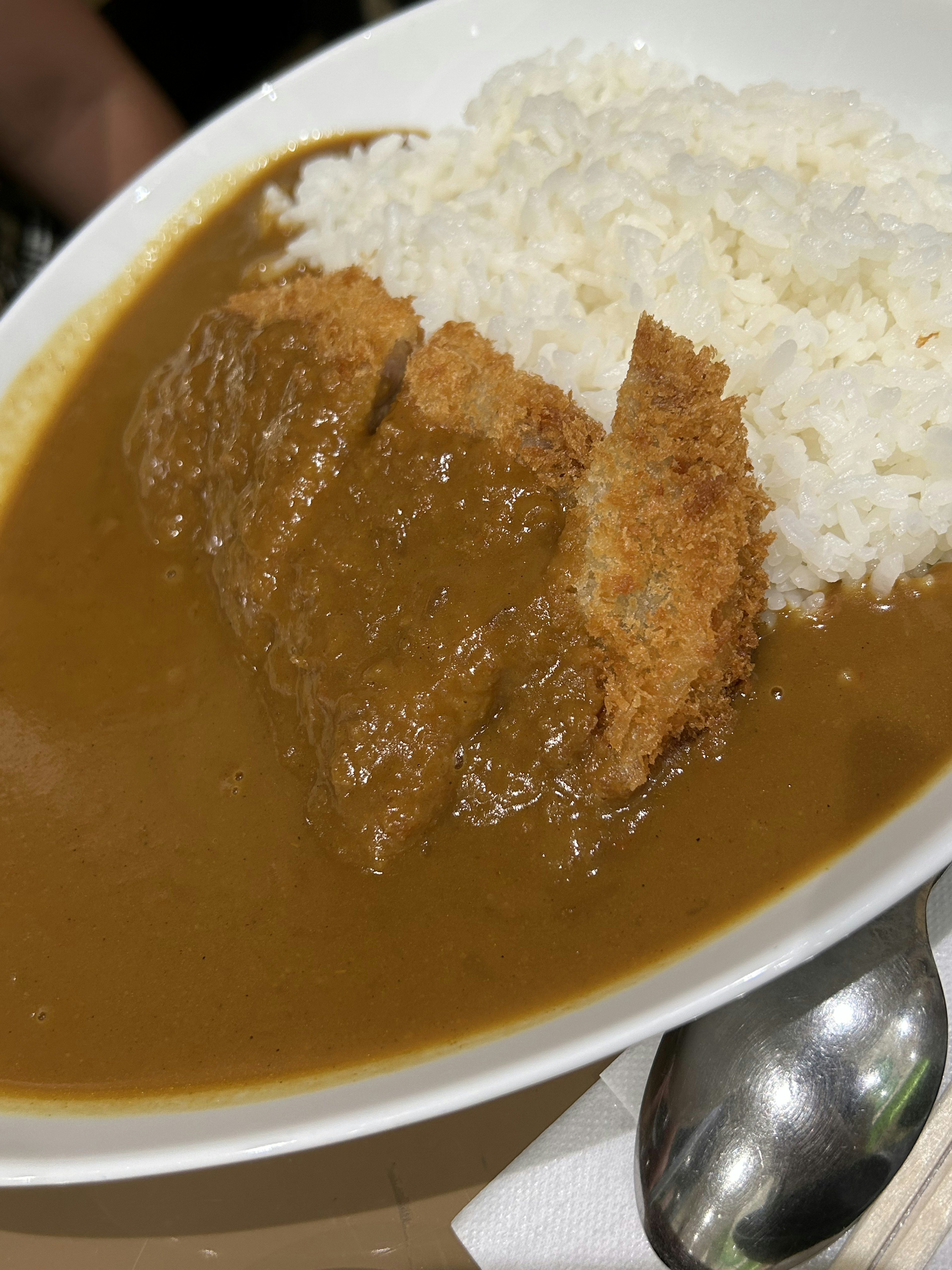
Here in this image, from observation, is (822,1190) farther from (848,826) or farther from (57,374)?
(57,374)

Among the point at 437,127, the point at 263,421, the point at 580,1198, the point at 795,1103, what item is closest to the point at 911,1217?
the point at 795,1103

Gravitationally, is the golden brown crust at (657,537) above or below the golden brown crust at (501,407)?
below

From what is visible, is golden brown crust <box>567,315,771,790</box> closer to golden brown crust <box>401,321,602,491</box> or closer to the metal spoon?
golden brown crust <box>401,321,602,491</box>

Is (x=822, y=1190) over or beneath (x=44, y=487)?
beneath

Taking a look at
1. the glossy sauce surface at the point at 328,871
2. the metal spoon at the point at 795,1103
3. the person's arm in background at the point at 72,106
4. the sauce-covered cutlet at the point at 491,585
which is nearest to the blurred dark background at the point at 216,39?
the person's arm in background at the point at 72,106

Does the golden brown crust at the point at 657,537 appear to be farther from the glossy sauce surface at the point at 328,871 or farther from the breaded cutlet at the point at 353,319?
the breaded cutlet at the point at 353,319

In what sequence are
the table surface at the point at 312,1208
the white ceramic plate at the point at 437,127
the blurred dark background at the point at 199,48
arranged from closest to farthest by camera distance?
the white ceramic plate at the point at 437,127 → the table surface at the point at 312,1208 → the blurred dark background at the point at 199,48

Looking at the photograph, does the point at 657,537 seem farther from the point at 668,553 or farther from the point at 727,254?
the point at 727,254

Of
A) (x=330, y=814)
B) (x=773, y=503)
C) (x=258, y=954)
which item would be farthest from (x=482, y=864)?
(x=773, y=503)
